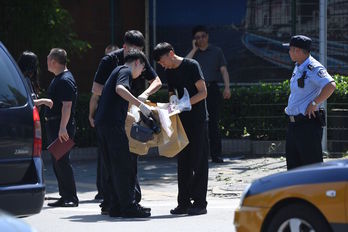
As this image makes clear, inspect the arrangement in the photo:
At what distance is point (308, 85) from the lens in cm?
988

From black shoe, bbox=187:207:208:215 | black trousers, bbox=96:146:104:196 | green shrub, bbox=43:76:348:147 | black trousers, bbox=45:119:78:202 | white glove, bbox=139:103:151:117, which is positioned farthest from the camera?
green shrub, bbox=43:76:348:147

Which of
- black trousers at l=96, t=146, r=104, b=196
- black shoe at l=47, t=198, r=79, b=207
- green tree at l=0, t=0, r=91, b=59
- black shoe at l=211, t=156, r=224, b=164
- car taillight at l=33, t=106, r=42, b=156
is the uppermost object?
green tree at l=0, t=0, r=91, b=59

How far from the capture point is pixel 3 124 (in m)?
8.35

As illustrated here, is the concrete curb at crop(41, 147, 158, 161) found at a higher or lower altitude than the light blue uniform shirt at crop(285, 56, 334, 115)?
lower

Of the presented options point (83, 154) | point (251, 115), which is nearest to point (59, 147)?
point (83, 154)

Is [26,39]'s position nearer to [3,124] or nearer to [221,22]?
[221,22]

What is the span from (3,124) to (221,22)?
1102 cm

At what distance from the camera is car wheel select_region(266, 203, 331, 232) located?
704 centimetres

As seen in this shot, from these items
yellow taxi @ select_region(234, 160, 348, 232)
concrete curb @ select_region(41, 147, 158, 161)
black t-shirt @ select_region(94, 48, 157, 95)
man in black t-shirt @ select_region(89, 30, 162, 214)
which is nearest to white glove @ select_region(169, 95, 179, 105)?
man in black t-shirt @ select_region(89, 30, 162, 214)

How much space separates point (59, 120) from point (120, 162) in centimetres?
143

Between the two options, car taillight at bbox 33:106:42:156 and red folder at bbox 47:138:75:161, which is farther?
red folder at bbox 47:138:75:161

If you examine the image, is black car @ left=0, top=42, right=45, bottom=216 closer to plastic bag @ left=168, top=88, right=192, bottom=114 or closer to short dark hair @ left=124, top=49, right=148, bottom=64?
short dark hair @ left=124, top=49, right=148, bottom=64

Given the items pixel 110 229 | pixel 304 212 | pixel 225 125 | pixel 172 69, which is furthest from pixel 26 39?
pixel 304 212

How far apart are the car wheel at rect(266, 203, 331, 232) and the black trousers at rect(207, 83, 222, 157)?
301 inches
